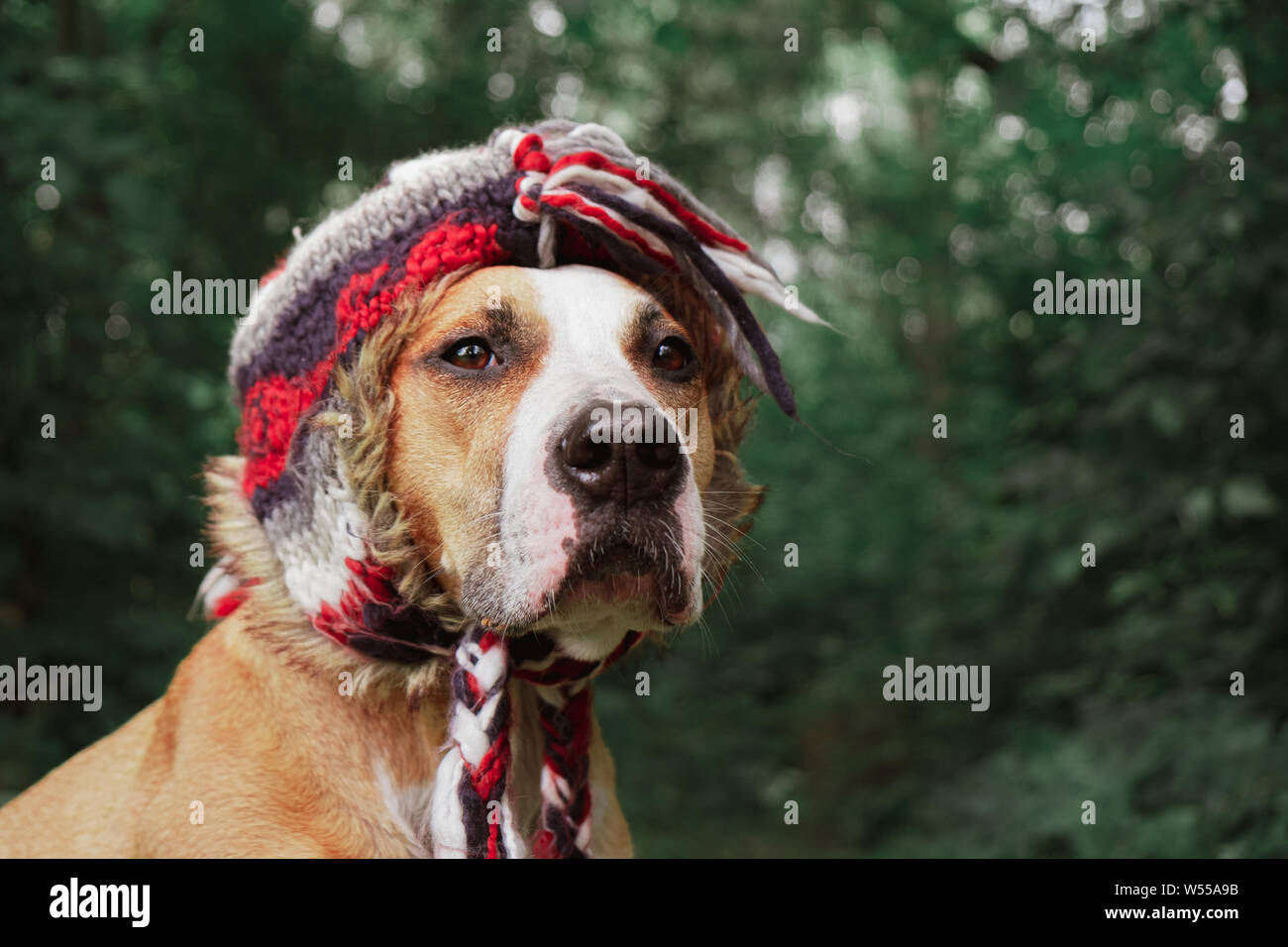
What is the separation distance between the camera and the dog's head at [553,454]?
6.39 feet

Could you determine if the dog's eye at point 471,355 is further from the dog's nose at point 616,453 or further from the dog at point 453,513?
the dog's nose at point 616,453

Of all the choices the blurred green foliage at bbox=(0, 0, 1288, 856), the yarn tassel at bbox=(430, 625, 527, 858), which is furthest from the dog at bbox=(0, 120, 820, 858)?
the blurred green foliage at bbox=(0, 0, 1288, 856)

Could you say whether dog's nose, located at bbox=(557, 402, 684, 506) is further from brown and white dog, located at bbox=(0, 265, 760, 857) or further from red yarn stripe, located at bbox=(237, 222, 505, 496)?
red yarn stripe, located at bbox=(237, 222, 505, 496)

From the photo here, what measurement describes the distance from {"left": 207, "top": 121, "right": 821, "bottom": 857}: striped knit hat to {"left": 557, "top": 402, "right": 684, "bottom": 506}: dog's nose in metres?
0.33

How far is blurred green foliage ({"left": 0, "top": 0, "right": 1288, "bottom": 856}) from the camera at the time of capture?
4.57 m

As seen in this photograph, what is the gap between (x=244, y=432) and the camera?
7.52 ft

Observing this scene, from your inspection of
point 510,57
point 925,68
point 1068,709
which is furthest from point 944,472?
point 510,57

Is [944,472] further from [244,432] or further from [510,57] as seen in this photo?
[244,432]

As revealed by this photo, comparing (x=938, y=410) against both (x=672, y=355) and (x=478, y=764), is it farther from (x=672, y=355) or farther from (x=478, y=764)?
(x=478, y=764)

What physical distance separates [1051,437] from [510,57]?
151 inches

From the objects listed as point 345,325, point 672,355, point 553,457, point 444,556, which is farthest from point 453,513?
point 672,355

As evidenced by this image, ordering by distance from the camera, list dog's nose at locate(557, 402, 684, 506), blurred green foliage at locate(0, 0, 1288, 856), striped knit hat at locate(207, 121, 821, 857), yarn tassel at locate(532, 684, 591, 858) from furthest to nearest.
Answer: blurred green foliage at locate(0, 0, 1288, 856)
yarn tassel at locate(532, 684, 591, 858)
striped knit hat at locate(207, 121, 821, 857)
dog's nose at locate(557, 402, 684, 506)

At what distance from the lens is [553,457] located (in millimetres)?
1942
